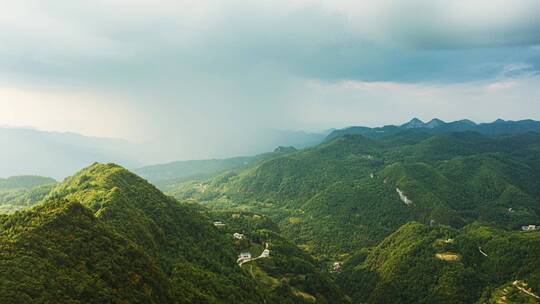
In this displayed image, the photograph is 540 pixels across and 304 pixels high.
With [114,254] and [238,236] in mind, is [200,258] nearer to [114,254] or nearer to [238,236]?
[238,236]

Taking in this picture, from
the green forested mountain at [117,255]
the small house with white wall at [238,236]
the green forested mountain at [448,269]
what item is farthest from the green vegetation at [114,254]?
the green forested mountain at [448,269]

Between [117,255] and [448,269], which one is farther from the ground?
[117,255]

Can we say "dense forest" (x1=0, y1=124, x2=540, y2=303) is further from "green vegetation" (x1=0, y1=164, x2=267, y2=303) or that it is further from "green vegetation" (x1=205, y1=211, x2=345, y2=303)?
"green vegetation" (x1=205, y1=211, x2=345, y2=303)

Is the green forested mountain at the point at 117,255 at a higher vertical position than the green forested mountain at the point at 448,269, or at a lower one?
Answer: higher

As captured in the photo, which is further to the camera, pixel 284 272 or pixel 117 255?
pixel 284 272

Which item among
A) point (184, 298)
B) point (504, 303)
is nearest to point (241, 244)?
point (184, 298)

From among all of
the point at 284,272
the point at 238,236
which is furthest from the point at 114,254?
the point at 238,236

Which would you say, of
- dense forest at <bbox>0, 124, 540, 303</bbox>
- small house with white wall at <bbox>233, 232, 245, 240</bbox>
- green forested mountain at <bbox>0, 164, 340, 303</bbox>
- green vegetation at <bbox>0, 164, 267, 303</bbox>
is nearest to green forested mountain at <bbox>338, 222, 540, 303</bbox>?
dense forest at <bbox>0, 124, 540, 303</bbox>

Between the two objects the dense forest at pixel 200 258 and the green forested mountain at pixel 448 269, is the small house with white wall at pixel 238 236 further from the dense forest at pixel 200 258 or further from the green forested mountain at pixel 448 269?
the green forested mountain at pixel 448 269

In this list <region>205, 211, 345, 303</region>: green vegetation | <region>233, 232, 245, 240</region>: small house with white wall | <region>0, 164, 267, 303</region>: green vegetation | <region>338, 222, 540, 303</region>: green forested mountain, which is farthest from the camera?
<region>233, 232, 245, 240</region>: small house with white wall

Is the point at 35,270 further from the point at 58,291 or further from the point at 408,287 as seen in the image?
the point at 408,287

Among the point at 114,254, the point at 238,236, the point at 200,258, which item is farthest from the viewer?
the point at 238,236
